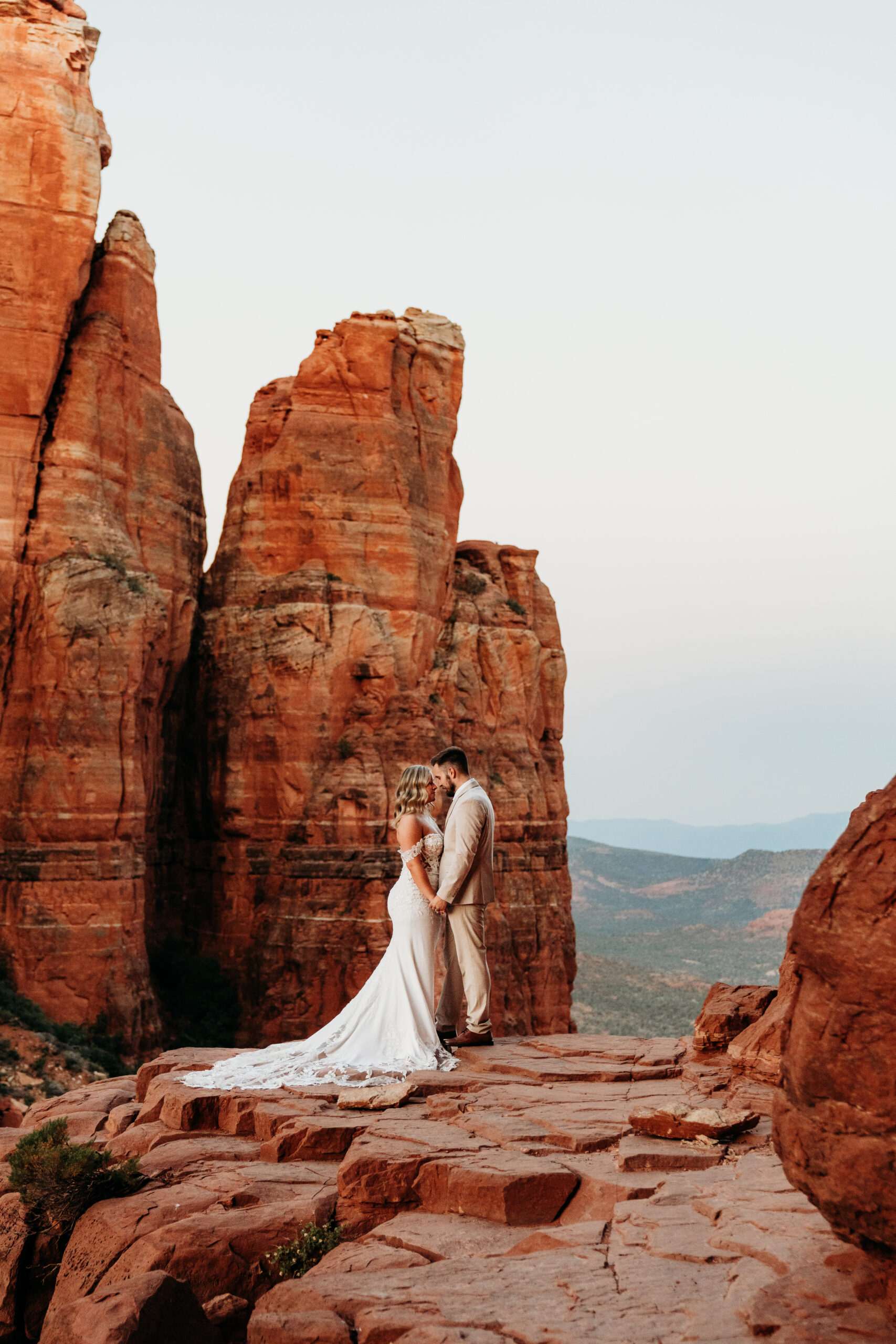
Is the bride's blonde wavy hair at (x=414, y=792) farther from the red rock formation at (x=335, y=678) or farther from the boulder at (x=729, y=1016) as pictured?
the red rock formation at (x=335, y=678)

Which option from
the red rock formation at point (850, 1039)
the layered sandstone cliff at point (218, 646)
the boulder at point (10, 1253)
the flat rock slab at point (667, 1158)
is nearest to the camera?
the red rock formation at point (850, 1039)

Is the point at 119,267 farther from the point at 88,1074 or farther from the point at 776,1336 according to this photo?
the point at 776,1336

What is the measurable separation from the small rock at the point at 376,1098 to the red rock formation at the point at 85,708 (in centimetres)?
1685

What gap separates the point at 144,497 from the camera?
2800cm

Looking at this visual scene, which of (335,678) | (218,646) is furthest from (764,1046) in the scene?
(218,646)

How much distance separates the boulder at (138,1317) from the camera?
631 centimetres

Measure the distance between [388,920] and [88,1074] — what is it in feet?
30.6

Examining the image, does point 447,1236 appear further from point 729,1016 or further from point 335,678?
point 335,678

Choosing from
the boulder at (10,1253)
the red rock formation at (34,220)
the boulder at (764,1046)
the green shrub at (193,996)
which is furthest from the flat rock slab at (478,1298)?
the green shrub at (193,996)

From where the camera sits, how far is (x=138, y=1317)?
6359mm

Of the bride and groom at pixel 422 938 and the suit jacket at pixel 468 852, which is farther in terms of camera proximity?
the suit jacket at pixel 468 852

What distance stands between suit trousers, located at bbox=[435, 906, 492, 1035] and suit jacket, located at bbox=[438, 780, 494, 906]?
0.43 ft

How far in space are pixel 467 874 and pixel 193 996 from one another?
19533mm

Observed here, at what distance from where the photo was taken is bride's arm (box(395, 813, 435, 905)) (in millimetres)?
10688
